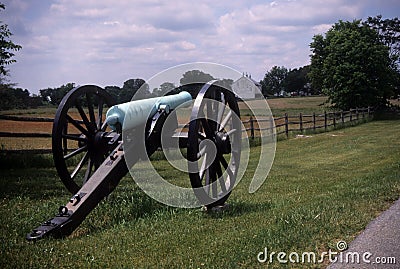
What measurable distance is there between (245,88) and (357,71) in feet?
131

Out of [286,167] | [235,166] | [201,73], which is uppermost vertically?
[201,73]

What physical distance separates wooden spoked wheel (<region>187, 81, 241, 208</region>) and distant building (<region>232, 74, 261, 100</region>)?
0.12m

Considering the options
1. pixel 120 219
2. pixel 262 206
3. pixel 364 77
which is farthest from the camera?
pixel 364 77

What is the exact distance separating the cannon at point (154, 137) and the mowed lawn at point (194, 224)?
0.44 m

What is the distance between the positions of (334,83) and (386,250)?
141ft

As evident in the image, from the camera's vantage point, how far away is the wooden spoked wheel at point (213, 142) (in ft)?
22.2

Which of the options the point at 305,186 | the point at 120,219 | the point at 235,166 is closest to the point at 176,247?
the point at 120,219

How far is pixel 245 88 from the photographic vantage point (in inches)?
300

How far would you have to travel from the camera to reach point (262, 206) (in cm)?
782

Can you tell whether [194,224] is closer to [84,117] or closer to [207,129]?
[207,129]

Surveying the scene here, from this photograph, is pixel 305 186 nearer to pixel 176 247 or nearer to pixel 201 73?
pixel 201 73

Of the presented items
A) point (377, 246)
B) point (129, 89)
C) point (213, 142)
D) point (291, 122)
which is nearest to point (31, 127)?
point (291, 122)

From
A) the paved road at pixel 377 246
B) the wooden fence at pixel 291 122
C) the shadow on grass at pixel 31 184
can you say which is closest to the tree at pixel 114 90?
the shadow on grass at pixel 31 184

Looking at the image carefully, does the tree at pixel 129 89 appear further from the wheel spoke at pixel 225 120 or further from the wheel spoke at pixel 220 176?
the wheel spoke at pixel 220 176
